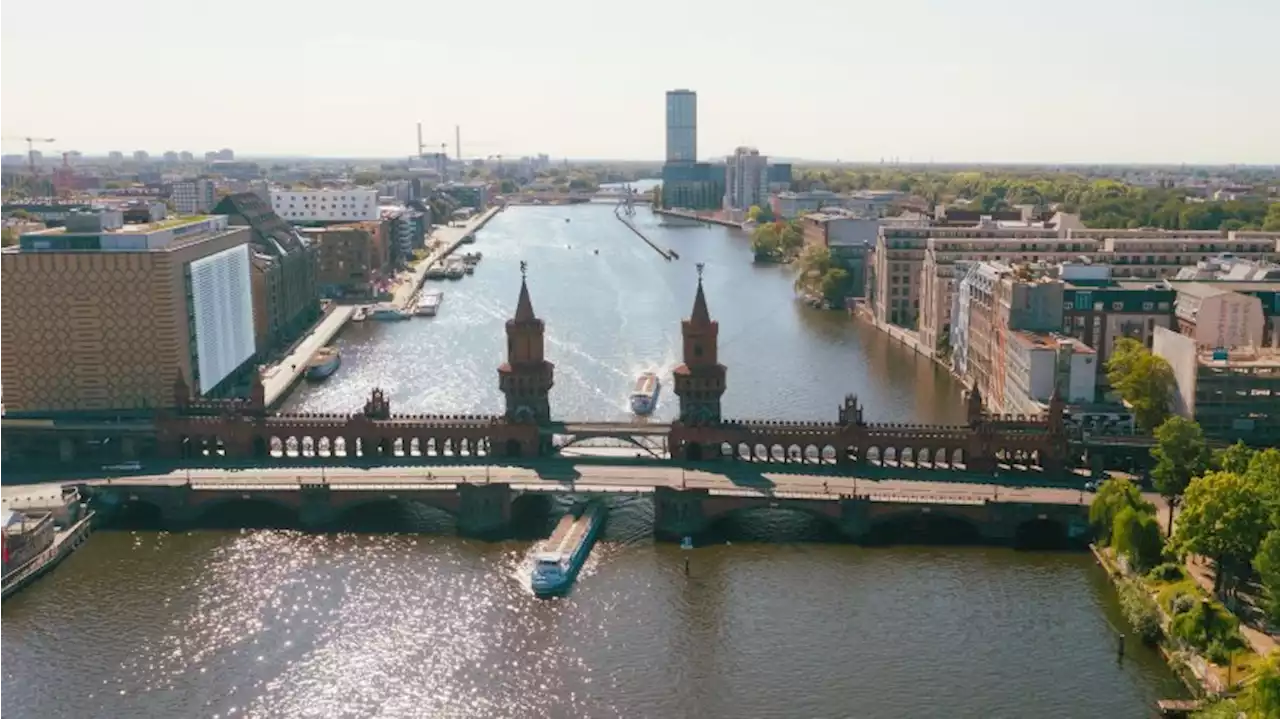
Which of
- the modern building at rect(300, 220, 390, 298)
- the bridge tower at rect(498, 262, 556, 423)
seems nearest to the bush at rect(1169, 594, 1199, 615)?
the bridge tower at rect(498, 262, 556, 423)

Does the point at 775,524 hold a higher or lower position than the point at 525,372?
lower

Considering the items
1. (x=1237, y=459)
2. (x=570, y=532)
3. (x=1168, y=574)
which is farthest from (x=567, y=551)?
(x=1237, y=459)

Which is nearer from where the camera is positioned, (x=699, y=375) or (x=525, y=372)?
(x=699, y=375)

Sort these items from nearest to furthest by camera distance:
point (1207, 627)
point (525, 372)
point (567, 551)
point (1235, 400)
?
point (1207, 627) → point (567, 551) → point (1235, 400) → point (525, 372)

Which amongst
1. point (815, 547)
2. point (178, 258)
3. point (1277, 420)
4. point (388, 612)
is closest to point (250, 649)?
point (388, 612)

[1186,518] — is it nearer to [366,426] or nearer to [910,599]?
[910,599]

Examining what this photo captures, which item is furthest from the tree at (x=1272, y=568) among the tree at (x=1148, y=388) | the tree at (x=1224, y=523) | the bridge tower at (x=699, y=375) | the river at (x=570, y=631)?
the bridge tower at (x=699, y=375)

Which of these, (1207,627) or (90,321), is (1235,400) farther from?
(90,321)

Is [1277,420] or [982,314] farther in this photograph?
[982,314]

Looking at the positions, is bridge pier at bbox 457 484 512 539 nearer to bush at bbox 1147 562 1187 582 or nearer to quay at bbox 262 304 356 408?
quay at bbox 262 304 356 408
